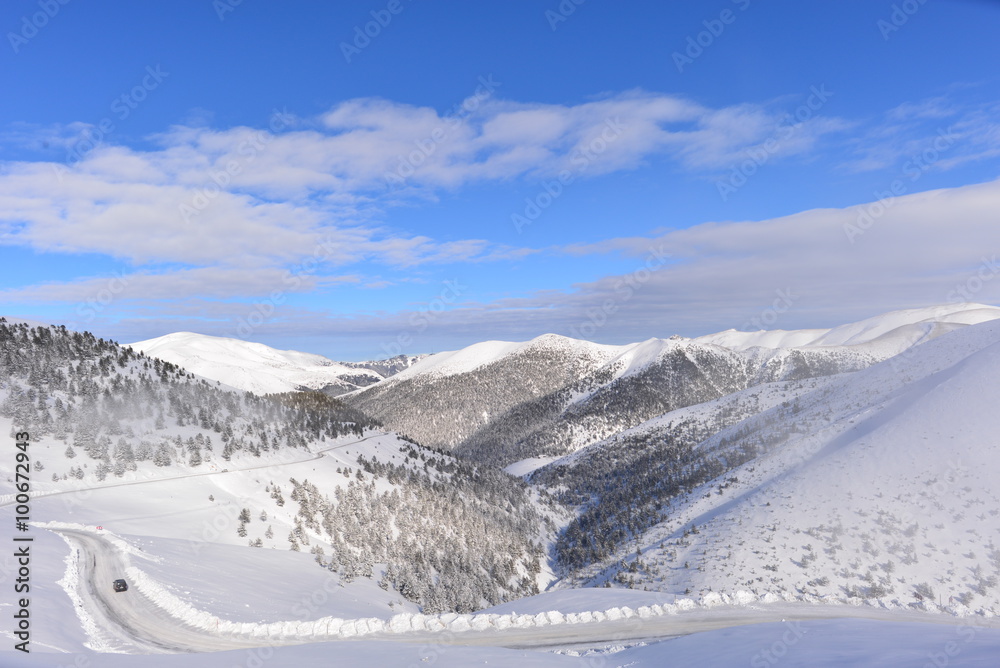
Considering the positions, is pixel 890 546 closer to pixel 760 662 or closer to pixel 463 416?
pixel 760 662

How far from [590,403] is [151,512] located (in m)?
162

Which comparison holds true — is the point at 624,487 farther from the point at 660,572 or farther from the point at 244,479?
the point at 244,479

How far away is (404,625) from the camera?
1750 cm

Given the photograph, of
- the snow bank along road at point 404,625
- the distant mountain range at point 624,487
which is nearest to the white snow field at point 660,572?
the snow bank along road at point 404,625

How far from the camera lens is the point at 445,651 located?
13461 mm

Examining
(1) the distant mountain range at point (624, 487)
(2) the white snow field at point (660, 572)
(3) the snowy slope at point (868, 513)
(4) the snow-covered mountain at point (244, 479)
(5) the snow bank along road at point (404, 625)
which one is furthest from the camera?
(4) the snow-covered mountain at point (244, 479)

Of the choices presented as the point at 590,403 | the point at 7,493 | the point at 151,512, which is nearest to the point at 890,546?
the point at 151,512

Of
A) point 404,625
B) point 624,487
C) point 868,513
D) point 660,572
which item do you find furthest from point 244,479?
point 624,487

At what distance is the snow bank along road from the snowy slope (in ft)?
22.8

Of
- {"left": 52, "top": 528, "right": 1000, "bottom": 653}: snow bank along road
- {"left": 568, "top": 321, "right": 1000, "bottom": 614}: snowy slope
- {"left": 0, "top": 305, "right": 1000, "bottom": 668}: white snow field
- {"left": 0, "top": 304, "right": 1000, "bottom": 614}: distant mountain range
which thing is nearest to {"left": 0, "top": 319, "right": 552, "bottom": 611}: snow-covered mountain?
{"left": 0, "top": 304, "right": 1000, "bottom": 614}: distant mountain range

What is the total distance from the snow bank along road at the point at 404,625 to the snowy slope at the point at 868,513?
6.94m

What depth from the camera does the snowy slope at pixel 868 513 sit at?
29016 millimetres

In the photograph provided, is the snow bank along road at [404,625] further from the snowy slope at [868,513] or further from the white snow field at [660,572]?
the snowy slope at [868,513]

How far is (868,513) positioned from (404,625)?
36.3 m
